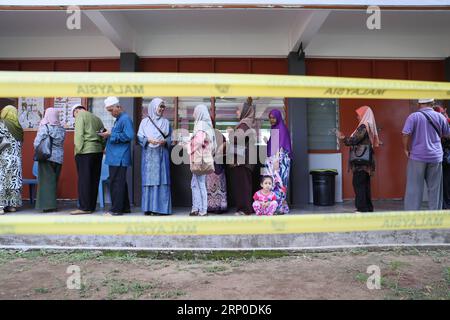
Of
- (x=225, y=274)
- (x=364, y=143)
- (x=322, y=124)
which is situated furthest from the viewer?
(x=322, y=124)

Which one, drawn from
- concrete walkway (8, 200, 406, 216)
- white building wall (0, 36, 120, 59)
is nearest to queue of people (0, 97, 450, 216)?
concrete walkway (8, 200, 406, 216)

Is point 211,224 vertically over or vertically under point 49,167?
under

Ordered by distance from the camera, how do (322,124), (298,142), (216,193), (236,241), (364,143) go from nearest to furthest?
(236,241) < (364,143) < (216,193) < (298,142) < (322,124)

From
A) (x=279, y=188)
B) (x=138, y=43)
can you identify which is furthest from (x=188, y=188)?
(x=138, y=43)

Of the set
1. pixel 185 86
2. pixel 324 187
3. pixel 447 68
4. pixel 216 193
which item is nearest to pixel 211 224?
pixel 185 86

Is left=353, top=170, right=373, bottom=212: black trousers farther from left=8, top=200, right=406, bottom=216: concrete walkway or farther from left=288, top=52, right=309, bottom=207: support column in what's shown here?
left=288, top=52, right=309, bottom=207: support column

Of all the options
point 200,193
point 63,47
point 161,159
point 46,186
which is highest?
point 63,47

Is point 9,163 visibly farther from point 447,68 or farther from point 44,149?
point 447,68

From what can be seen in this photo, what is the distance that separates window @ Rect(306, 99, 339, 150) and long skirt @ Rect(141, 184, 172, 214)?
3058 millimetres

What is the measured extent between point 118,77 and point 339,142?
5.55 metres

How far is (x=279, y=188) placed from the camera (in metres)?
5.30

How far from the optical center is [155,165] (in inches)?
201

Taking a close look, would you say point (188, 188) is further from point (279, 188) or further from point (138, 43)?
point (138, 43)

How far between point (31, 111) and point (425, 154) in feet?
21.5
